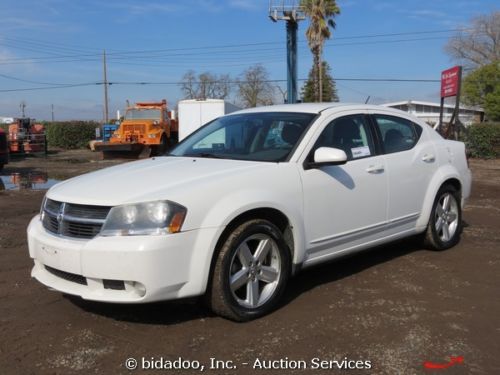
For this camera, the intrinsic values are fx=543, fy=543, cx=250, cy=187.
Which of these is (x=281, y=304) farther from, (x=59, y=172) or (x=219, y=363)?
(x=59, y=172)

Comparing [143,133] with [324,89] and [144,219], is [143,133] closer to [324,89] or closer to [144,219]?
[144,219]

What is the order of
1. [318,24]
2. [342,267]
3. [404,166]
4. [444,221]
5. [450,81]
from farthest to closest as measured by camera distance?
[318,24] < [450,81] < [444,221] < [342,267] < [404,166]

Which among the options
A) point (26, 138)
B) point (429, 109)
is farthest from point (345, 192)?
point (429, 109)

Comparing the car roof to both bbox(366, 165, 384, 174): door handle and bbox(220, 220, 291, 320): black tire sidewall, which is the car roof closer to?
bbox(366, 165, 384, 174): door handle

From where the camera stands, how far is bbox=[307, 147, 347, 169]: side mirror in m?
4.30

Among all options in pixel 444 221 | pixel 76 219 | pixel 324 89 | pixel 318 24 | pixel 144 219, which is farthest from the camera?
pixel 324 89

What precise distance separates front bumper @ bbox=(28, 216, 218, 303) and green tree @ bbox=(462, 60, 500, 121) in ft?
200

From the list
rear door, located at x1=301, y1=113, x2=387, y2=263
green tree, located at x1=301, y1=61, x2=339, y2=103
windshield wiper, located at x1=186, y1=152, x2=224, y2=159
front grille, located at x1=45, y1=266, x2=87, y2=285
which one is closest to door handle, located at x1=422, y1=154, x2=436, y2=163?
rear door, located at x1=301, y1=113, x2=387, y2=263

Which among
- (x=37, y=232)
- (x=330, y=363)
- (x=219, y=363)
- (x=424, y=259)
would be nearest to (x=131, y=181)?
(x=37, y=232)

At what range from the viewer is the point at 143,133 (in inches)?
874

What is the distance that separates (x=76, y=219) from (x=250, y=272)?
1296 millimetres

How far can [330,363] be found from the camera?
11.0ft

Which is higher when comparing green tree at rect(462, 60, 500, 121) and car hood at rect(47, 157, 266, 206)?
green tree at rect(462, 60, 500, 121)

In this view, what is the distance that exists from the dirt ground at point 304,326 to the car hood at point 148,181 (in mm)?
813
